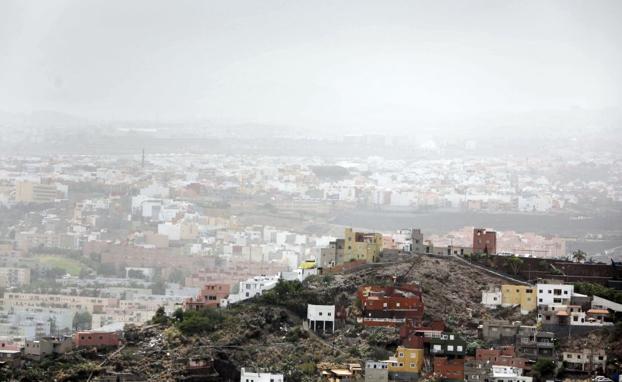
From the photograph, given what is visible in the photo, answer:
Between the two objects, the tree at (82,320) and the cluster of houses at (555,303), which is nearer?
the cluster of houses at (555,303)

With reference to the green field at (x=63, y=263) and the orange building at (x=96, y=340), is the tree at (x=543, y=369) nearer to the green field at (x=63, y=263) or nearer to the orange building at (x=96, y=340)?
the orange building at (x=96, y=340)

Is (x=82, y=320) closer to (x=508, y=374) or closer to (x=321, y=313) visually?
(x=321, y=313)

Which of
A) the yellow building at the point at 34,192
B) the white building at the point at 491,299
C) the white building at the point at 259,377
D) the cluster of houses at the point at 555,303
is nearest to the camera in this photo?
the white building at the point at 259,377

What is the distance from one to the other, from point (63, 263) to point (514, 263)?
23170mm

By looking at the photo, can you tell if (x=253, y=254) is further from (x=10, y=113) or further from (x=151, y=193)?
(x=10, y=113)

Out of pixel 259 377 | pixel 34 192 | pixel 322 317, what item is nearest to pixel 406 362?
pixel 259 377

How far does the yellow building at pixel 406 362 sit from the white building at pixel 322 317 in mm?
2330

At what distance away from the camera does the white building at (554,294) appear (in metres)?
31.3

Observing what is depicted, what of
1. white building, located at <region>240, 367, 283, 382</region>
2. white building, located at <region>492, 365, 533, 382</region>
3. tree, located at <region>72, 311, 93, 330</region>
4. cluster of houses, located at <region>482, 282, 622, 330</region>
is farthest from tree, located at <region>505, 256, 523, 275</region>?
tree, located at <region>72, 311, 93, 330</region>

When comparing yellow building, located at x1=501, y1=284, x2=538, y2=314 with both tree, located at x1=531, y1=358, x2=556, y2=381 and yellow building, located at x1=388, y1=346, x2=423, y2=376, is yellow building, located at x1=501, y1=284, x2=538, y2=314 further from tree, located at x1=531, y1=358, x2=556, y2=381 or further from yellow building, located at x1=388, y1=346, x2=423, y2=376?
yellow building, located at x1=388, y1=346, x2=423, y2=376

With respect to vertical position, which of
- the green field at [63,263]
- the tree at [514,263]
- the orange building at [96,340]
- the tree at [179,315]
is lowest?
the green field at [63,263]

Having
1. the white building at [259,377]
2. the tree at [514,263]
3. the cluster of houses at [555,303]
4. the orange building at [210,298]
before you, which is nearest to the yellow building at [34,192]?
the orange building at [210,298]

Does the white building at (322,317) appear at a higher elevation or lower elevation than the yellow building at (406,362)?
higher

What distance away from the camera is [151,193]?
6806cm
